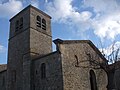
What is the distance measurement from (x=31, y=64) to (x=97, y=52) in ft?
26.6

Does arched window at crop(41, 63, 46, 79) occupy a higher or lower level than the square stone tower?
lower

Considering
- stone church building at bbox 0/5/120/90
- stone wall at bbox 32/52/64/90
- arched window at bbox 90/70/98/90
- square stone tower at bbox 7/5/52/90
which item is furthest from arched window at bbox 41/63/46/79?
arched window at bbox 90/70/98/90

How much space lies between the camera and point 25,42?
25.4 m

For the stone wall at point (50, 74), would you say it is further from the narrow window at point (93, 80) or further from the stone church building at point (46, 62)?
the narrow window at point (93, 80)

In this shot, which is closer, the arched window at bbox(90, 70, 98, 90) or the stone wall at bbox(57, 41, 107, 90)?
the stone wall at bbox(57, 41, 107, 90)

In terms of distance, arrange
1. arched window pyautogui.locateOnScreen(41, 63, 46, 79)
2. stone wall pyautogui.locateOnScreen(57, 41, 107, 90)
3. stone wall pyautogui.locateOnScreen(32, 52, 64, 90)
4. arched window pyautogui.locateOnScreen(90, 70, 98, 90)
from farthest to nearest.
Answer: arched window pyautogui.locateOnScreen(90, 70, 98, 90) < arched window pyautogui.locateOnScreen(41, 63, 46, 79) < stone wall pyautogui.locateOnScreen(57, 41, 107, 90) < stone wall pyautogui.locateOnScreen(32, 52, 64, 90)

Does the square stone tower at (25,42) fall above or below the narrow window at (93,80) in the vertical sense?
above

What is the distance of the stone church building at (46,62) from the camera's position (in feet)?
65.2

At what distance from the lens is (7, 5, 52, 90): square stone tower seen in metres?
23.9

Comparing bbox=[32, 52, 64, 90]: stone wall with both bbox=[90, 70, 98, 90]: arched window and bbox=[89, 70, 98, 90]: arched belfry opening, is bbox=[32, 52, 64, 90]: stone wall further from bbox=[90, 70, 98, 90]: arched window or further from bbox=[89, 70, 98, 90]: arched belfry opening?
bbox=[90, 70, 98, 90]: arched window

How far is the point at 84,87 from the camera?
2091cm

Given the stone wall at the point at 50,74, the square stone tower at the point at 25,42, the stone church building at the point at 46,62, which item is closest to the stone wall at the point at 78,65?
the stone church building at the point at 46,62

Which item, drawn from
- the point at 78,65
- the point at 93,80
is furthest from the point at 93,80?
the point at 78,65

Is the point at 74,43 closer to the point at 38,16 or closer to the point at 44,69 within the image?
the point at 44,69
